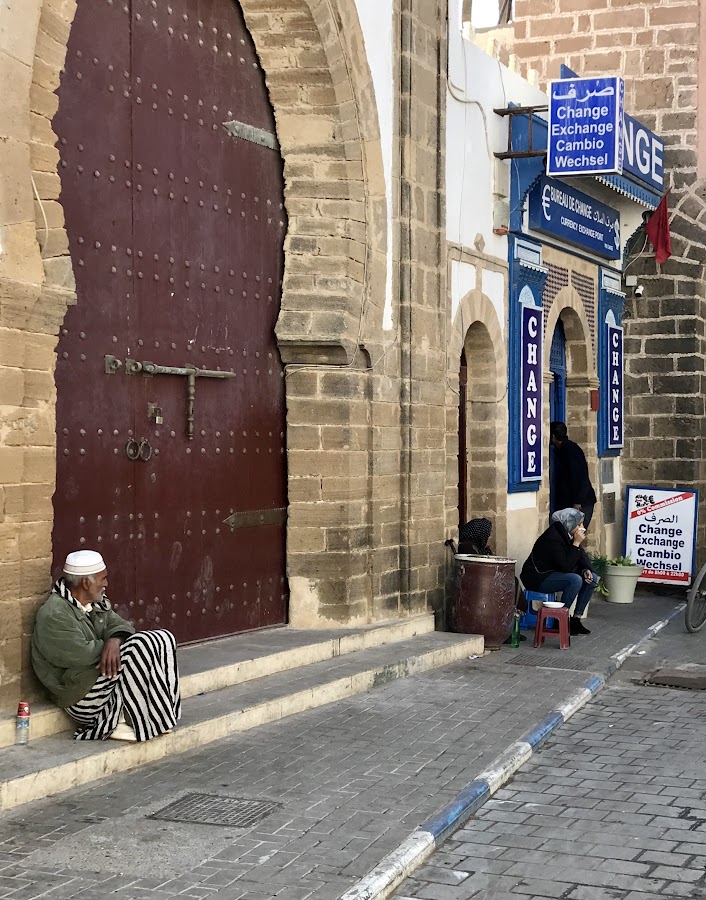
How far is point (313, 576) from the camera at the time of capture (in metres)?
9.83

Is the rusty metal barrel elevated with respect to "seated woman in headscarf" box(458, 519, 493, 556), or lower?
lower

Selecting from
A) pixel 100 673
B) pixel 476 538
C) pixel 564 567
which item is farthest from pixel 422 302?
pixel 100 673

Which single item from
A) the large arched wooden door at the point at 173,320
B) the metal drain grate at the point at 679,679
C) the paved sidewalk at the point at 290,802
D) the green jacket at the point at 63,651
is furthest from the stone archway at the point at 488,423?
the green jacket at the point at 63,651

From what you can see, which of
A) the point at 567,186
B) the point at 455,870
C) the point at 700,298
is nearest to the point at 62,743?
the point at 455,870

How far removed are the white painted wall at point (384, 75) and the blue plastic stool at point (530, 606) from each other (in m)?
3.06

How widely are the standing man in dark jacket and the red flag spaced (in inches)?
113

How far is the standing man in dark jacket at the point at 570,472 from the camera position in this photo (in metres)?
14.6

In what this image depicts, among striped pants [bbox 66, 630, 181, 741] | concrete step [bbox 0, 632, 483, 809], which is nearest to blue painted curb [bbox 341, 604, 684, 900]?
concrete step [bbox 0, 632, 483, 809]

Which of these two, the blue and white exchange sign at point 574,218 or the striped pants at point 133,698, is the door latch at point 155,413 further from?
the blue and white exchange sign at point 574,218

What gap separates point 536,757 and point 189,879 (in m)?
2.74

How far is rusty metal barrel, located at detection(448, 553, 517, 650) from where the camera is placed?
1068 centimetres

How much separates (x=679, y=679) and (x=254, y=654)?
3.06 m

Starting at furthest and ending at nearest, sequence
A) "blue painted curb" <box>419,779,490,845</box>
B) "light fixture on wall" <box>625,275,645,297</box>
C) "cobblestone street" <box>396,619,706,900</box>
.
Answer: "light fixture on wall" <box>625,275,645,297</box> → "blue painted curb" <box>419,779,490,845</box> → "cobblestone street" <box>396,619,706,900</box>

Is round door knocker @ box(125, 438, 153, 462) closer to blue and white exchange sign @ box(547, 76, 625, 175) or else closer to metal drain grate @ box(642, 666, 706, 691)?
metal drain grate @ box(642, 666, 706, 691)
